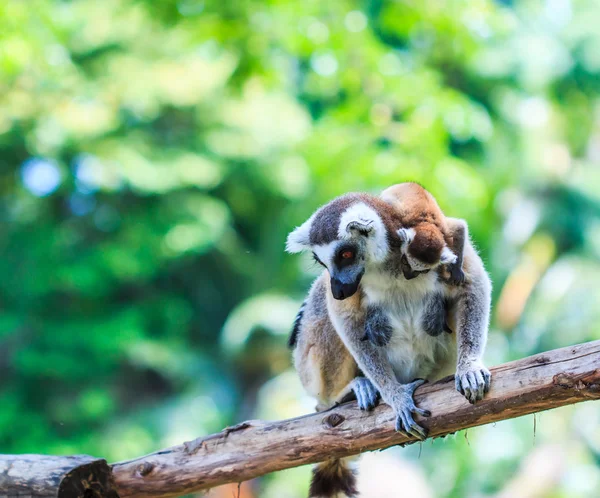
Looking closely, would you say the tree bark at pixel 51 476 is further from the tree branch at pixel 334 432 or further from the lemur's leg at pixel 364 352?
the lemur's leg at pixel 364 352

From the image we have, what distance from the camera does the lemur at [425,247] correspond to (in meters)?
3.13

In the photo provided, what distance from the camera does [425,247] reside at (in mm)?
3098

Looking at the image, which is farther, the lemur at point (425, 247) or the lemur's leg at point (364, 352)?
the lemur's leg at point (364, 352)

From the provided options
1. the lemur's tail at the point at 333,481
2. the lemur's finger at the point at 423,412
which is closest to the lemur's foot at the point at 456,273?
the lemur's finger at the point at 423,412

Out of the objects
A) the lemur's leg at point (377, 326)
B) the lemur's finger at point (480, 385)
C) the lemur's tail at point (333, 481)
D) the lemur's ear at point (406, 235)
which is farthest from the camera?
the lemur's tail at point (333, 481)

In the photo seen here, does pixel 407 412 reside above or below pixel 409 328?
below

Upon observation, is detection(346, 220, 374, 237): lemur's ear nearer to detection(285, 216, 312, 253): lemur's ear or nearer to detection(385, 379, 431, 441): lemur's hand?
detection(285, 216, 312, 253): lemur's ear

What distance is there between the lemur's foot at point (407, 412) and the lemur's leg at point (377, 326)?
1.04 ft

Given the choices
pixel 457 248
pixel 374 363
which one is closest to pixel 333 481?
pixel 374 363

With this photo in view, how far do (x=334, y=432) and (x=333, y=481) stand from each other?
2.02 feet

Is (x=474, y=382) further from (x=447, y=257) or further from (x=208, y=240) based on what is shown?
(x=208, y=240)

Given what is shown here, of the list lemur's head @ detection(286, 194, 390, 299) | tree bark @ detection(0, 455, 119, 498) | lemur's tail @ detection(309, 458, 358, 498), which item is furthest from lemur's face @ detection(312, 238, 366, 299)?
tree bark @ detection(0, 455, 119, 498)

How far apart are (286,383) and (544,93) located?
7.07m

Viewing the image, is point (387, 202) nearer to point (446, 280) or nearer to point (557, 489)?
point (446, 280)
